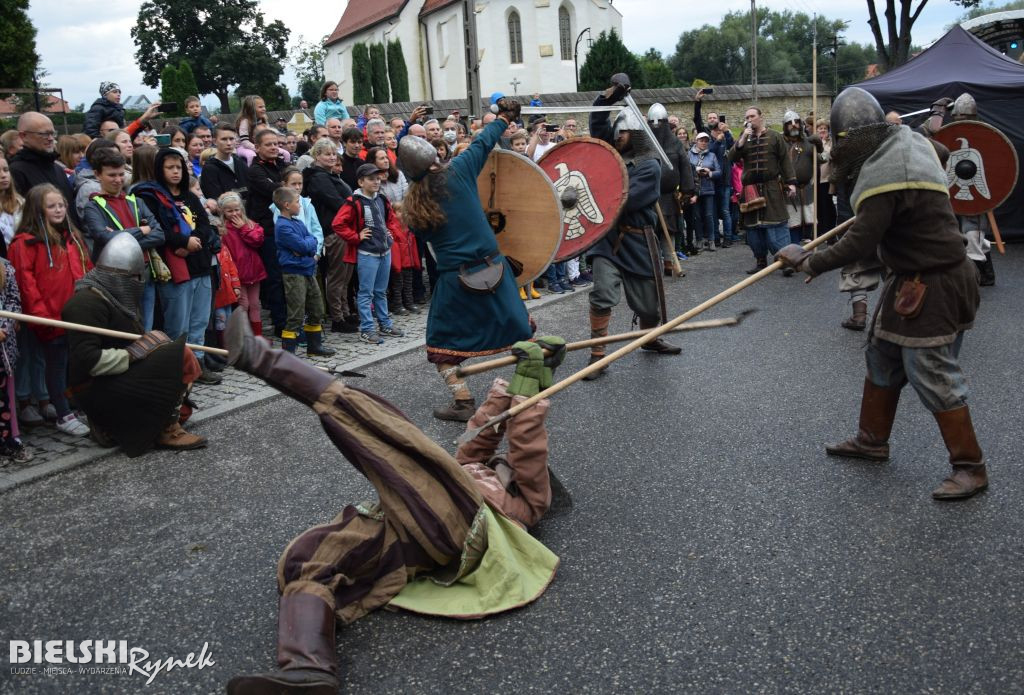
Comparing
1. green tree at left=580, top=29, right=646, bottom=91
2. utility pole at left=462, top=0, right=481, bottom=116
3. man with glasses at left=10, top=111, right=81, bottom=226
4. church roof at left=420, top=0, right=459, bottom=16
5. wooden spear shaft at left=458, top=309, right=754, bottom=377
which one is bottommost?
wooden spear shaft at left=458, top=309, right=754, bottom=377

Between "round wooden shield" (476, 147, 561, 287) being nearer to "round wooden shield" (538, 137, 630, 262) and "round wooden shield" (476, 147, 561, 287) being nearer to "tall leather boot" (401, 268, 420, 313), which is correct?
"round wooden shield" (538, 137, 630, 262)

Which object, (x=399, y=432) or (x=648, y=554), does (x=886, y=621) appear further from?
(x=399, y=432)

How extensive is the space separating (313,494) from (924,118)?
10409mm

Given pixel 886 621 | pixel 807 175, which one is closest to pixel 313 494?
pixel 886 621

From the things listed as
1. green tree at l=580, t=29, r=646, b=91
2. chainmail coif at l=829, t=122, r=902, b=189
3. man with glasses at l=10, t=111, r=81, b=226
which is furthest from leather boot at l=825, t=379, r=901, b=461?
green tree at l=580, t=29, r=646, b=91

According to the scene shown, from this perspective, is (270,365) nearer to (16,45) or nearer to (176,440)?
(176,440)

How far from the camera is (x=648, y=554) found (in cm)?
327

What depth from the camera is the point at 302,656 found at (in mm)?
2406

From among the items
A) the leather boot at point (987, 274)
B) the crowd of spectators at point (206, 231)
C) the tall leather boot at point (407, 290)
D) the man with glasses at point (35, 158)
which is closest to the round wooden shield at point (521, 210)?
the crowd of spectators at point (206, 231)

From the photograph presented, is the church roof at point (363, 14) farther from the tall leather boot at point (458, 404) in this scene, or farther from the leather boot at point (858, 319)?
the tall leather boot at point (458, 404)

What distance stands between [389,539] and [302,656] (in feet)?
1.80

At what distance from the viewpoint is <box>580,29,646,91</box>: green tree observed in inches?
1252

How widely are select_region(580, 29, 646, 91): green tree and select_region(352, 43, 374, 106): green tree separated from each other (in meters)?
11.7

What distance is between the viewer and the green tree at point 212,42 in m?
52.5
